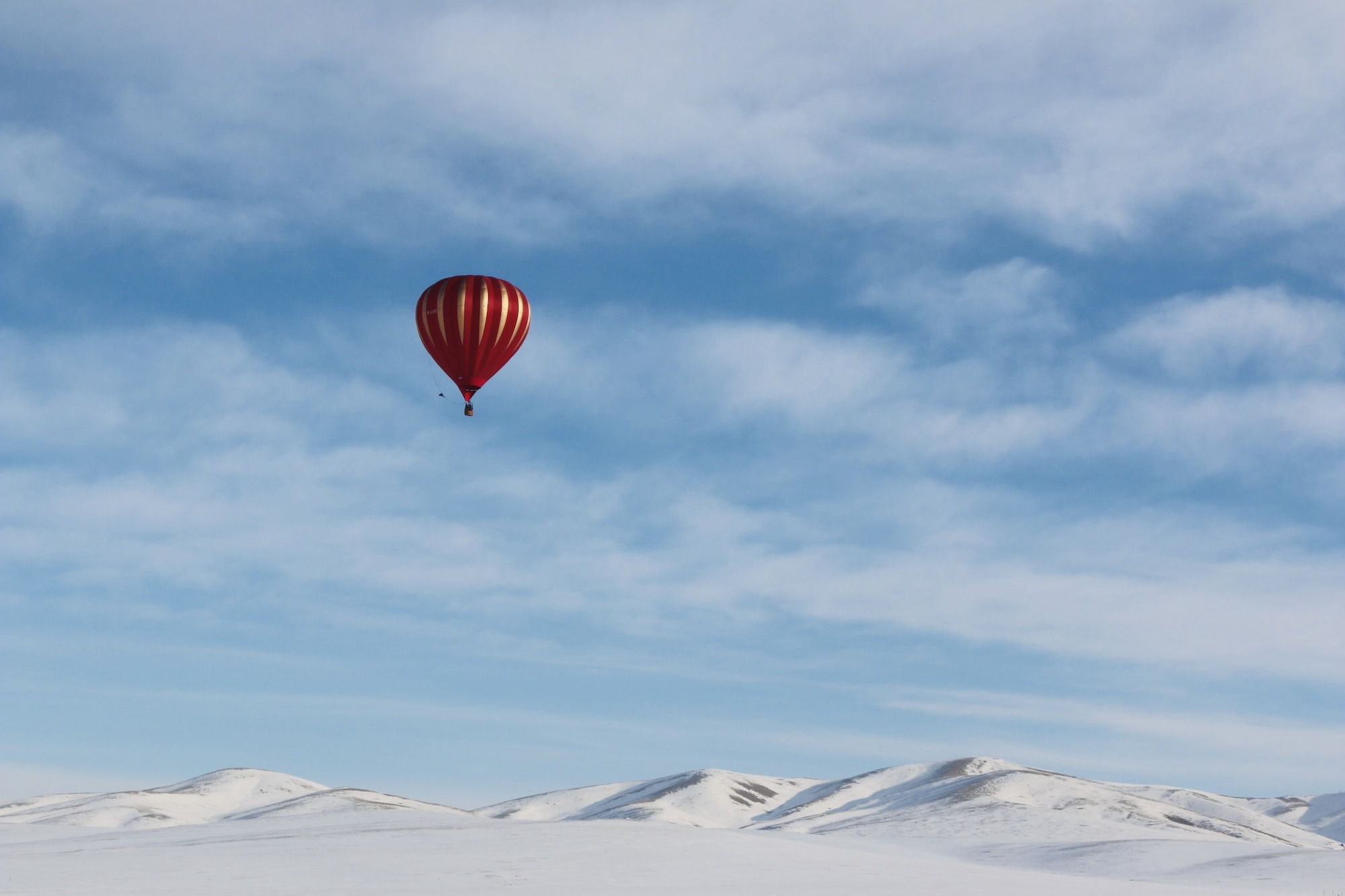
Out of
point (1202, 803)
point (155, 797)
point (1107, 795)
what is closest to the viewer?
point (1107, 795)

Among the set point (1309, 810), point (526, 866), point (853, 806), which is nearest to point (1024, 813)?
point (853, 806)

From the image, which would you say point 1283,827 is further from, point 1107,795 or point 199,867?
point 199,867

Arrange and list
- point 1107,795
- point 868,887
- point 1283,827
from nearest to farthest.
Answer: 1. point 868,887
2. point 1107,795
3. point 1283,827

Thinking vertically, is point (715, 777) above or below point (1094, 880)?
above

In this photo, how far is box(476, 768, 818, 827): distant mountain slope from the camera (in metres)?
138

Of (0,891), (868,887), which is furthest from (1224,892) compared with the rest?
(0,891)

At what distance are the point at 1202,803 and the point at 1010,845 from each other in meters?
91.0

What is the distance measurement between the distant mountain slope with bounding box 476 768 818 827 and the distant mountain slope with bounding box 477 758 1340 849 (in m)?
0.26

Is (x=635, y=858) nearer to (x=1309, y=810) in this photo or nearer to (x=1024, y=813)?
(x=1024, y=813)

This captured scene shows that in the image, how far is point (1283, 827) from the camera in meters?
117

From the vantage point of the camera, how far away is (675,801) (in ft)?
492

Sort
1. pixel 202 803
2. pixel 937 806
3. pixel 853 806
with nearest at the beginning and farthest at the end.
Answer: pixel 937 806, pixel 853 806, pixel 202 803

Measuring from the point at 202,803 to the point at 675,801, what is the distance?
199ft

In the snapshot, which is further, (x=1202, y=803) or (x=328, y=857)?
(x=1202, y=803)
